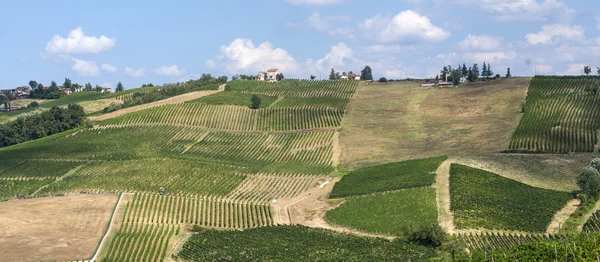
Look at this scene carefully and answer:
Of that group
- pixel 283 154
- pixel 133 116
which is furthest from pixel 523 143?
pixel 133 116

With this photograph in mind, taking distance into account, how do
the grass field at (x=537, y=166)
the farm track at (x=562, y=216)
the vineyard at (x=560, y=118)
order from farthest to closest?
1. the vineyard at (x=560, y=118)
2. the grass field at (x=537, y=166)
3. the farm track at (x=562, y=216)

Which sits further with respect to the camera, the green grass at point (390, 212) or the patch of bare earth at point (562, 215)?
the green grass at point (390, 212)

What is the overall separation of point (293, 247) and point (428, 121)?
77456 mm

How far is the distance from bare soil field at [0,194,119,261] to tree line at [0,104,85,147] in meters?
57.3

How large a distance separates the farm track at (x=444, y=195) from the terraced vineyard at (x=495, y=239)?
2.51 meters

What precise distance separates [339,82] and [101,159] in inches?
3288

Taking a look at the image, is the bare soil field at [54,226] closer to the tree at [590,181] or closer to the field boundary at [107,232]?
the field boundary at [107,232]

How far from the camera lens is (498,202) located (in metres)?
85.4

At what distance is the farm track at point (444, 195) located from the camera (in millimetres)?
79363

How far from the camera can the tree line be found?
151750 mm

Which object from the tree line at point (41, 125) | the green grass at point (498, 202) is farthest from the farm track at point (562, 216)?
the tree line at point (41, 125)

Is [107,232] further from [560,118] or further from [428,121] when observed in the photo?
[560,118]

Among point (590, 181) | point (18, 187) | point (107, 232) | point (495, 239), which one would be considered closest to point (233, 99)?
point (18, 187)

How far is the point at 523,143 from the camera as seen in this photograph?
115 m
